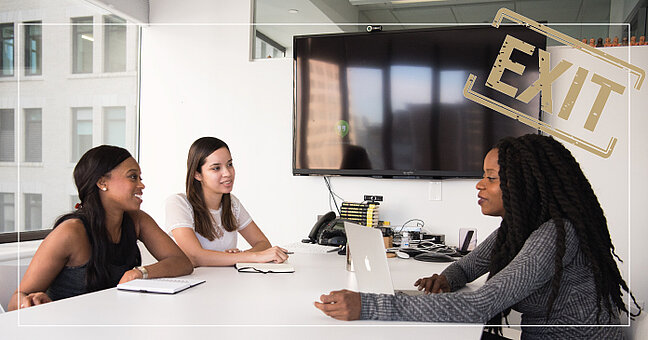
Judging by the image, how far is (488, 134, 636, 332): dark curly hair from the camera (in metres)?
1.38

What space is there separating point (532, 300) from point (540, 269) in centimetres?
16

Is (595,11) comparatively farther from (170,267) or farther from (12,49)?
(12,49)

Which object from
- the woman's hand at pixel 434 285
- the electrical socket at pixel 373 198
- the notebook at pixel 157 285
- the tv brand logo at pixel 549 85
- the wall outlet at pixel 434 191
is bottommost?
the woman's hand at pixel 434 285

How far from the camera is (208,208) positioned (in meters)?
2.55

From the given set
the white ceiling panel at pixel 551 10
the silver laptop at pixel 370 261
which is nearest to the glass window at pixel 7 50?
the silver laptop at pixel 370 261

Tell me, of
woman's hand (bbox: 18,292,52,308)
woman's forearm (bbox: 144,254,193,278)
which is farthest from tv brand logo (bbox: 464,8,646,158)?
woman's hand (bbox: 18,292,52,308)

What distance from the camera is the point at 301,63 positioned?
3764 millimetres

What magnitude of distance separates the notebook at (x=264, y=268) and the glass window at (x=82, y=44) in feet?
8.47

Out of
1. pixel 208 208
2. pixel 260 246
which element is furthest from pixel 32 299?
pixel 260 246

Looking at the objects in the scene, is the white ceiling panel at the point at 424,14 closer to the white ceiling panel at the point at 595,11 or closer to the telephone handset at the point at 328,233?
the white ceiling panel at the point at 595,11

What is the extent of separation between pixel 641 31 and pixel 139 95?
3634mm

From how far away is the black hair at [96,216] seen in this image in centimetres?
185

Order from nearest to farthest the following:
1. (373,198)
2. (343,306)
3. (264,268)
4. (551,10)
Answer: (343,306), (264,268), (551,10), (373,198)

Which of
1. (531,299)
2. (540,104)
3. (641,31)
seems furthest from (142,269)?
(641,31)
